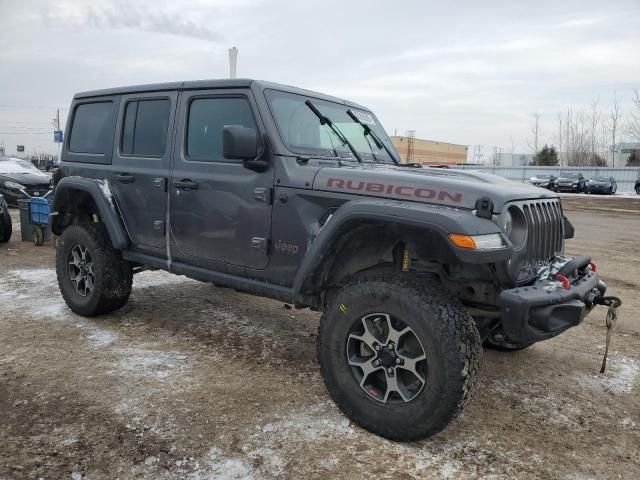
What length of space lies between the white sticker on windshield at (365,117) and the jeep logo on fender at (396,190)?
136cm

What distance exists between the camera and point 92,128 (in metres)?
4.88

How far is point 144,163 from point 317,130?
1.52 m

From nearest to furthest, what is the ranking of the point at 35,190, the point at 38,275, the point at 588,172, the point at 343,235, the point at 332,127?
the point at 343,235 → the point at 332,127 → the point at 38,275 → the point at 35,190 → the point at 588,172

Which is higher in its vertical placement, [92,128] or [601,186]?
[92,128]

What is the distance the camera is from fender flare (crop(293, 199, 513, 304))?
8.48 ft

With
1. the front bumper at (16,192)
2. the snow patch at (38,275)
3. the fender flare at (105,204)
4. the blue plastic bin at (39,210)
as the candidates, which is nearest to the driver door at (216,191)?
the fender flare at (105,204)

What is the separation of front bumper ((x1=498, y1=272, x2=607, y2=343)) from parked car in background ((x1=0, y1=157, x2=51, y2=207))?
12.1m

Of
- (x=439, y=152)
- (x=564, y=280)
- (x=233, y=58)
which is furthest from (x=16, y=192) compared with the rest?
(x=439, y=152)

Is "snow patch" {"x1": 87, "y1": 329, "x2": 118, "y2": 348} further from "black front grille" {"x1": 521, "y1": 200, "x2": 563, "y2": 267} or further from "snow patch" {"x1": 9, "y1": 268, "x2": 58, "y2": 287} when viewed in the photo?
"black front grille" {"x1": 521, "y1": 200, "x2": 563, "y2": 267}

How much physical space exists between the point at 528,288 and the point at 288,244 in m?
1.46

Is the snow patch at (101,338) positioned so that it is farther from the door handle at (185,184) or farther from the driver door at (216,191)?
the door handle at (185,184)

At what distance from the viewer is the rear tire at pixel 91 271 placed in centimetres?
465

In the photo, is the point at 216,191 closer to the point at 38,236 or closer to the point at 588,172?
the point at 38,236

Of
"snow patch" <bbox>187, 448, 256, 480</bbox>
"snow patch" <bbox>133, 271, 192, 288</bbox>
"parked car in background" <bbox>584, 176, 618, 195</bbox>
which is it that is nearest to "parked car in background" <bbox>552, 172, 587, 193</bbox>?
"parked car in background" <bbox>584, 176, 618, 195</bbox>
